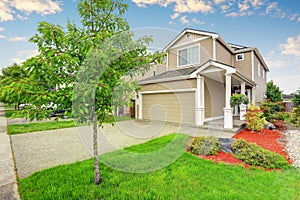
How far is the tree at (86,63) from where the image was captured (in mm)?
2275

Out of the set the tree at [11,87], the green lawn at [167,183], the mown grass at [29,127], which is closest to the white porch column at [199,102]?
the mown grass at [29,127]

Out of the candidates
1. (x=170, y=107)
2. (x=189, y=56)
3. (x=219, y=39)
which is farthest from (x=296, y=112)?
(x=189, y=56)

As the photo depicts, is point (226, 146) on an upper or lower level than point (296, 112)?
lower

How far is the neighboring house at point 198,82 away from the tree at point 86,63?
515 cm

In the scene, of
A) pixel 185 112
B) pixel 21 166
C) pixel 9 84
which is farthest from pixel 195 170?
pixel 185 112

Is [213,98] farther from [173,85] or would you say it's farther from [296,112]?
[296,112]

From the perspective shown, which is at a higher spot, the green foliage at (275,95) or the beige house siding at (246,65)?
the beige house siding at (246,65)

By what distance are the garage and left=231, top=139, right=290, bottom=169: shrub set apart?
4.62 meters

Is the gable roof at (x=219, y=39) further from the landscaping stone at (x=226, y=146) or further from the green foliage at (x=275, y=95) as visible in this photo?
the landscaping stone at (x=226, y=146)

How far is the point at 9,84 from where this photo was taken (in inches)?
84.6

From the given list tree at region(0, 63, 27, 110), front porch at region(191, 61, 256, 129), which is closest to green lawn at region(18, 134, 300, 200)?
tree at region(0, 63, 27, 110)

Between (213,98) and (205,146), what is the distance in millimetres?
6075

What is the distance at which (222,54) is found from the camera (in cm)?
1138

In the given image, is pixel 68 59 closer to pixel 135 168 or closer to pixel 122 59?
pixel 122 59
